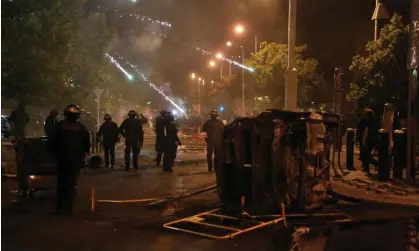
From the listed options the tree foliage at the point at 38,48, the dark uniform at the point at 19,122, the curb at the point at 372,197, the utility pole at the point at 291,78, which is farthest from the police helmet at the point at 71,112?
the dark uniform at the point at 19,122

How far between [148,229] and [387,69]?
13965 mm

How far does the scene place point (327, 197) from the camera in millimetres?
8234

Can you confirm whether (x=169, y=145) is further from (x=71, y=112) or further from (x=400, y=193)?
(x=400, y=193)

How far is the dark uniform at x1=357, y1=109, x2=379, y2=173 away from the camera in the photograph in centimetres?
1385

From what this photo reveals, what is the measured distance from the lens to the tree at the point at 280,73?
29.5m

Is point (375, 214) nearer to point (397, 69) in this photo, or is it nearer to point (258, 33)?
point (397, 69)

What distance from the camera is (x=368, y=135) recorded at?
13906mm

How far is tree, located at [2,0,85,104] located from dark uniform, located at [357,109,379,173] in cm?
1286

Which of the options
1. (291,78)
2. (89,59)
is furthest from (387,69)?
(89,59)

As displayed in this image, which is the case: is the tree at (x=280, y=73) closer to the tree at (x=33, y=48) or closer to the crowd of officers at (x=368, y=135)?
the tree at (x=33, y=48)

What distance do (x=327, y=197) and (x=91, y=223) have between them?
3.90m

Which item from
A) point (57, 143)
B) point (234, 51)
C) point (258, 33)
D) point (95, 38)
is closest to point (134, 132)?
point (57, 143)

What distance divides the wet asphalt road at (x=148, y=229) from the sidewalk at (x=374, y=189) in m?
0.66

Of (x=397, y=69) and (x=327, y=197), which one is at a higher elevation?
(x=397, y=69)
